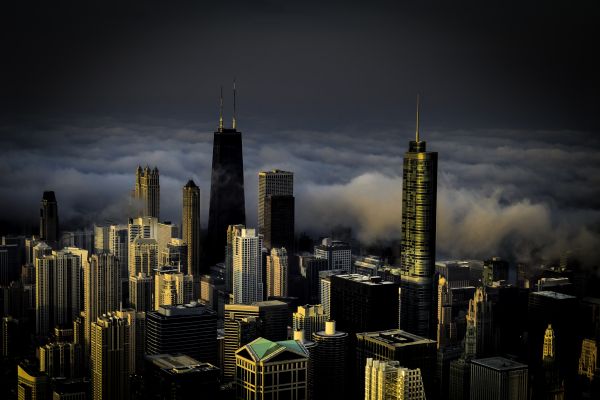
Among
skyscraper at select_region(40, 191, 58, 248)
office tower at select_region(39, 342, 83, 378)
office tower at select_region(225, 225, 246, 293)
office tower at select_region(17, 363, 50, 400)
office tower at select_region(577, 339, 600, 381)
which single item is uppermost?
skyscraper at select_region(40, 191, 58, 248)

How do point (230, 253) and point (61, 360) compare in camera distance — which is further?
point (230, 253)

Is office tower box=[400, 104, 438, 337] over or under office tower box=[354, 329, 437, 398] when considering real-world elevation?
over

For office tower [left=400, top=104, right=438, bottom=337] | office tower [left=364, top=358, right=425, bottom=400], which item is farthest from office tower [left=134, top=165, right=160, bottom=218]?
office tower [left=364, top=358, right=425, bottom=400]

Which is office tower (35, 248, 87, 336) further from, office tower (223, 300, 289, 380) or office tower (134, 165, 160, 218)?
office tower (223, 300, 289, 380)

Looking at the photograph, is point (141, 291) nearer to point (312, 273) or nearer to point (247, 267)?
point (247, 267)

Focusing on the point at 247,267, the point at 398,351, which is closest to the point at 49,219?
the point at 247,267

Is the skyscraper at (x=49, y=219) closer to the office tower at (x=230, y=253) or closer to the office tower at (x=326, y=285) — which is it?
the office tower at (x=230, y=253)

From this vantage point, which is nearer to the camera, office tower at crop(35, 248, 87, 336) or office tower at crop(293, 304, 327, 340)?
office tower at crop(293, 304, 327, 340)
